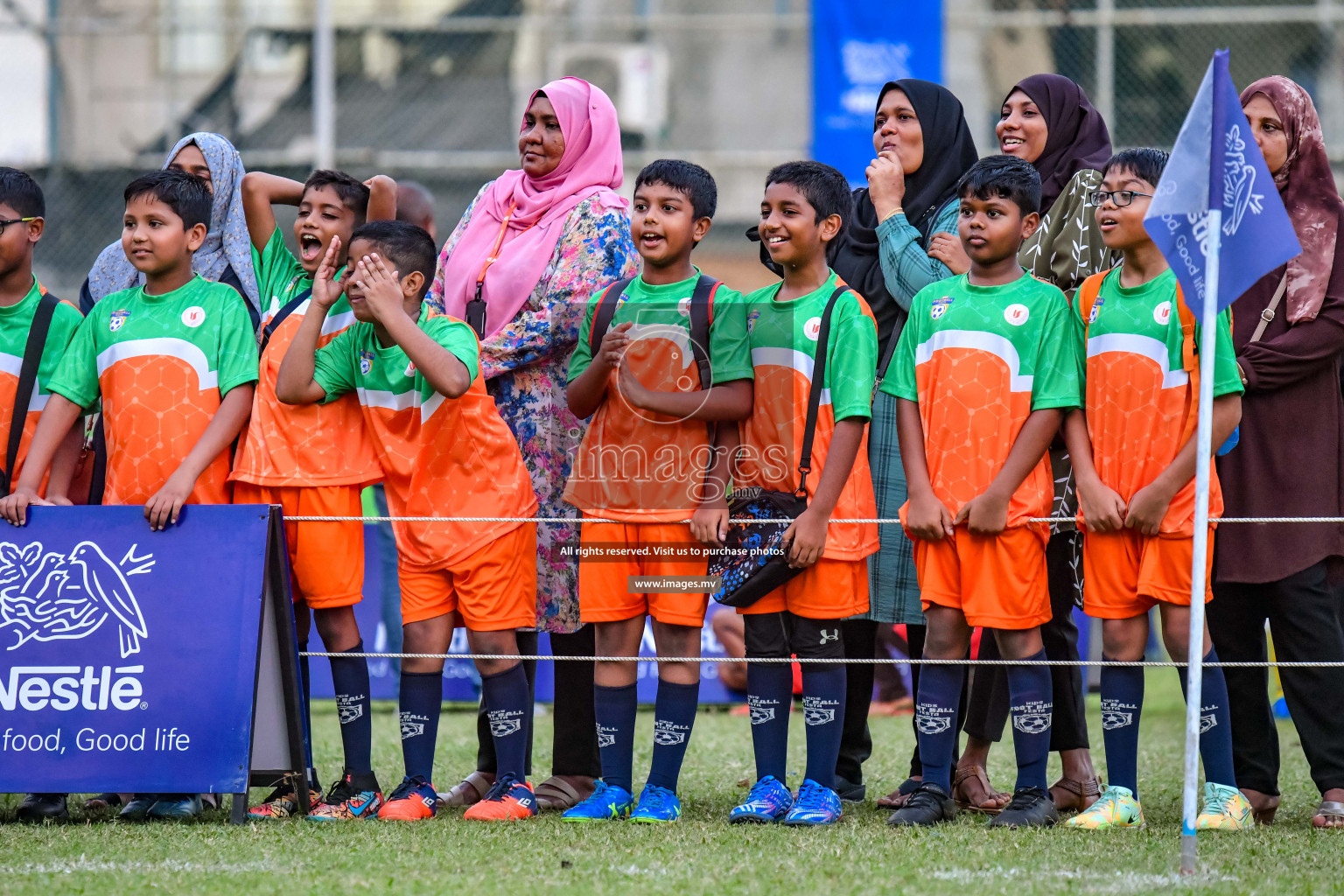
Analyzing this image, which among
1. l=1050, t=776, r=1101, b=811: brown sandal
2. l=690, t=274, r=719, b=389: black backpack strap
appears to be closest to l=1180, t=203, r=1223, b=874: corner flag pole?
l=1050, t=776, r=1101, b=811: brown sandal

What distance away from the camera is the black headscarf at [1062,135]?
4.77 meters

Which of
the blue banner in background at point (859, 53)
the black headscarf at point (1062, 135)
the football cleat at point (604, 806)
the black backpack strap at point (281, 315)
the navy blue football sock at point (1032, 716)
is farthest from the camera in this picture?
the blue banner in background at point (859, 53)

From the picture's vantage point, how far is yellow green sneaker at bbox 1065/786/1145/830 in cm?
393

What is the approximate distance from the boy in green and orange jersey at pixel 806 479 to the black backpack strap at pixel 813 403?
0.04ft

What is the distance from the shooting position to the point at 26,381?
439 cm

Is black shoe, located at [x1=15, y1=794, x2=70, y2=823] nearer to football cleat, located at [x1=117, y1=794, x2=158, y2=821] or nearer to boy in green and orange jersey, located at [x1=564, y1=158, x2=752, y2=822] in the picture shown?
football cleat, located at [x1=117, y1=794, x2=158, y2=821]

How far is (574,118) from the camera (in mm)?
4707

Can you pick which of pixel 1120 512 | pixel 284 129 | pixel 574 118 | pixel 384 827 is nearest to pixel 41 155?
pixel 284 129

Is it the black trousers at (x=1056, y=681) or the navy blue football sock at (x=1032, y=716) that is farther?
the black trousers at (x=1056, y=681)

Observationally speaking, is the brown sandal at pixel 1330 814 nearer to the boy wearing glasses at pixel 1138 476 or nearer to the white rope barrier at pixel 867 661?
the boy wearing glasses at pixel 1138 476

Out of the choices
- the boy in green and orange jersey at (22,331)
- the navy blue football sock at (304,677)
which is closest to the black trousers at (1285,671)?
the navy blue football sock at (304,677)

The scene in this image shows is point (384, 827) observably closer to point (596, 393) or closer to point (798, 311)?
point (596, 393)

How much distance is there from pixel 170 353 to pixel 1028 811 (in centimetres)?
269

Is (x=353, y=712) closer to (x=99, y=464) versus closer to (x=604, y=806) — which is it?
(x=604, y=806)
